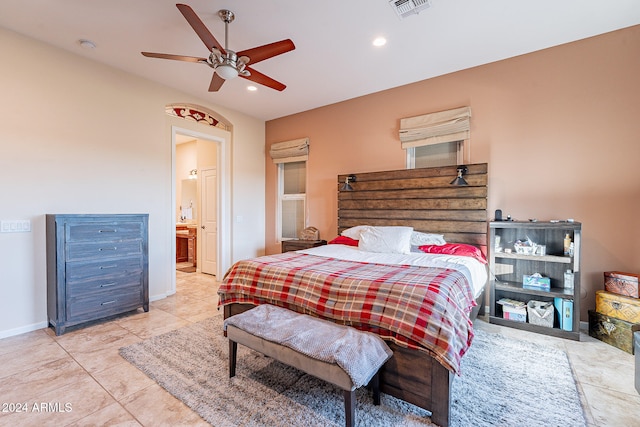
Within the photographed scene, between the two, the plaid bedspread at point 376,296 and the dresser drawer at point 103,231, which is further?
the dresser drawer at point 103,231

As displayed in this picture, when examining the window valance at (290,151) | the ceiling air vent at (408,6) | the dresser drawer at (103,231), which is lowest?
the dresser drawer at (103,231)

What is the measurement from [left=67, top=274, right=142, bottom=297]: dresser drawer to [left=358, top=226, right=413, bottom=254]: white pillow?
2.80 metres

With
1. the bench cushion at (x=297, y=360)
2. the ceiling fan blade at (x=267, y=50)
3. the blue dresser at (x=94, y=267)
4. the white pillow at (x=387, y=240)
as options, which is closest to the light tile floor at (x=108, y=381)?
the blue dresser at (x=94, y=267)

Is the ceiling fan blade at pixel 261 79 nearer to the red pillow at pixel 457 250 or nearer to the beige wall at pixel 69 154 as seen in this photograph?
the beige wall at pixel 69 154

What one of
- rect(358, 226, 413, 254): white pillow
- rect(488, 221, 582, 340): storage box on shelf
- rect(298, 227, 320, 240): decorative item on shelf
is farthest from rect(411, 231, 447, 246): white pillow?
rect(298, 227, 320, 240): decorative item on shelf

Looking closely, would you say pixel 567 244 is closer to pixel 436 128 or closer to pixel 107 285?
pixel 436 128

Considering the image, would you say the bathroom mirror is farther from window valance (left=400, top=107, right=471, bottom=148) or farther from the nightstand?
window valance (left=400, top=107, right=471, bottom=148)

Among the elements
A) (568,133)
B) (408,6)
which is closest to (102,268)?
(408,6)

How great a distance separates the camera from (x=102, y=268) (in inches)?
122

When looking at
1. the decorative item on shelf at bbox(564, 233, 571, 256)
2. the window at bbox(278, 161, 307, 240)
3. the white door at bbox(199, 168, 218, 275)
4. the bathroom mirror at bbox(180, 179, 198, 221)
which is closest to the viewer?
the decorative item on shelf at bbox(564, 233, 571, 256)

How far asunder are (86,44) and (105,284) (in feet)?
8.63

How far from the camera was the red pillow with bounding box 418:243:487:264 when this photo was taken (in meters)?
3.16

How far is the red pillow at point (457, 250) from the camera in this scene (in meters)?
3.16

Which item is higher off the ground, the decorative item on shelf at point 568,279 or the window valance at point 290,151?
the window valance at point 290,151
